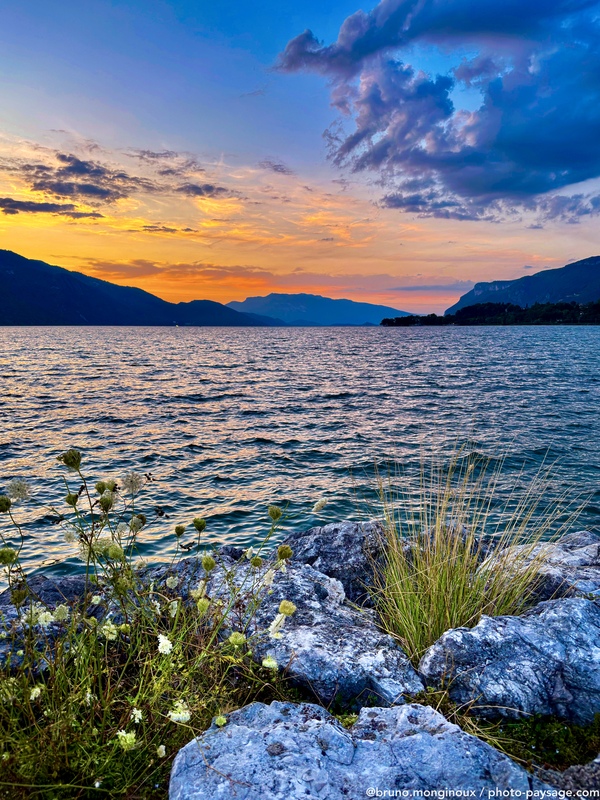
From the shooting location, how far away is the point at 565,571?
6316mm

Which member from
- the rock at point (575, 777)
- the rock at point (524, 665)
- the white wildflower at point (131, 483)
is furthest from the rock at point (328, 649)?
the rock at point (575, 777)

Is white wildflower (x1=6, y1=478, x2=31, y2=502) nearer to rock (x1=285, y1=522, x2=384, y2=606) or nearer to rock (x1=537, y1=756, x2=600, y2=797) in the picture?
rock (x1=537, y1=756, x2=600, y2=797)

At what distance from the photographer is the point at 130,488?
139 inches

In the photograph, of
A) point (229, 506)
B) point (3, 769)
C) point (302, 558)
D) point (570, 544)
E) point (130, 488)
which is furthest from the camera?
point (229, 506)

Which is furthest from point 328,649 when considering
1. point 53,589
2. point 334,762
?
point 53,589

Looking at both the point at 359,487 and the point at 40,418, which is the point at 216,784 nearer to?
the point at 359,487

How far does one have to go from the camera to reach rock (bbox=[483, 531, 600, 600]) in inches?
220

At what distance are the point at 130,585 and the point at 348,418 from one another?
2435cm

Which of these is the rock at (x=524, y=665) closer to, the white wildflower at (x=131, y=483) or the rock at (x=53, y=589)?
the white wildflower at (x=131, y=483)

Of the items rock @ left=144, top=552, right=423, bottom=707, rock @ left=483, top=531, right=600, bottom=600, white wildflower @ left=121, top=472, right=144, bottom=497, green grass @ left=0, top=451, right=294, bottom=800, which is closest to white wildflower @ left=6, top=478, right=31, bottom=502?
green grass @ left=0, top=451, right=294, bottom=800

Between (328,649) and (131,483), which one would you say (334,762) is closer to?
(328,649)

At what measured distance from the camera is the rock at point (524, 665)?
3.96 m

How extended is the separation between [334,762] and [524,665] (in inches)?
85.7

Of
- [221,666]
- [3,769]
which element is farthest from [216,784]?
[221,666]
